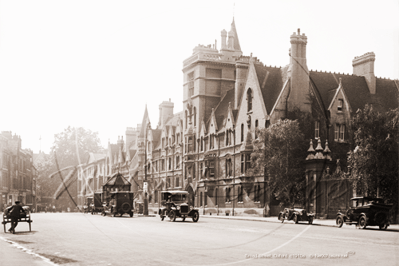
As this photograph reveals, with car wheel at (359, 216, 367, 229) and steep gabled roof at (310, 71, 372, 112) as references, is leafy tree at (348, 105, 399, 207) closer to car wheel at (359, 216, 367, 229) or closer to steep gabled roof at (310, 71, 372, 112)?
car wheel at (359, 216, 367, 229)

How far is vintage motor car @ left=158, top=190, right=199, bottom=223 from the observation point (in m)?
39.9

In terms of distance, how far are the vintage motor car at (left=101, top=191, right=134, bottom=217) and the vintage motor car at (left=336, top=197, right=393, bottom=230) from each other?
2573 centimetres

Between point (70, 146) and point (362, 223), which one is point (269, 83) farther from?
point (70, 146)

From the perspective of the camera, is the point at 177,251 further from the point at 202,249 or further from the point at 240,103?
the point at 240,103


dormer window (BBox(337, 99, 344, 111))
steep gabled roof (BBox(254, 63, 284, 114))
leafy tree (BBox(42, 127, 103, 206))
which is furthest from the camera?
leafy tree (BBox(42, 127, 103, 206))

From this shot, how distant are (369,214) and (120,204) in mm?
28438

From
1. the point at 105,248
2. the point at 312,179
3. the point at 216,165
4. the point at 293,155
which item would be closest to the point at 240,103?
the point at 216,165

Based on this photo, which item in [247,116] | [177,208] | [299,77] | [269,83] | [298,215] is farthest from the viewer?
[247,116]

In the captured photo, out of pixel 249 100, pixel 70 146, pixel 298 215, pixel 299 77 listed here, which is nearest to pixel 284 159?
pixel 298 215

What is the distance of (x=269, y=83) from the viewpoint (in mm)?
57375

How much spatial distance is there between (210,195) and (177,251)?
51.4 meters

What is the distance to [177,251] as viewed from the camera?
16000mm

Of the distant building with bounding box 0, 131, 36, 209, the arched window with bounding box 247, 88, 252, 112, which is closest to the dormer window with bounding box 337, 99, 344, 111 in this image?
the arched window with bounding box 247, 88, 252, 112

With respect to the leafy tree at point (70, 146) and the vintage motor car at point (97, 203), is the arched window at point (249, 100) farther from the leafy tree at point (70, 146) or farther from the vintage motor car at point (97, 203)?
the leafy tree at point (70, 146)
